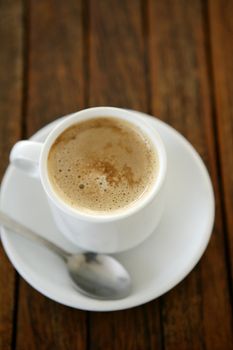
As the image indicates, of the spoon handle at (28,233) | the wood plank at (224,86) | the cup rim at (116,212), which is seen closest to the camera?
the cup rim at (116,212)

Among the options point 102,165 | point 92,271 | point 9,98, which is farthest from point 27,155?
point 9,98

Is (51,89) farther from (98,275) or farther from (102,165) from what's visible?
(98,275)

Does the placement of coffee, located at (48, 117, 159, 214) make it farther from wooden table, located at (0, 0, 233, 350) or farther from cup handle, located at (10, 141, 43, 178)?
wooden table, located at (0, 0, 233, 350)

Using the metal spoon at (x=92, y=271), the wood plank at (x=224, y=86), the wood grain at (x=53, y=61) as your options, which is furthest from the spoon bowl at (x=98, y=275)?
the wood grain at (x=53, y=61)

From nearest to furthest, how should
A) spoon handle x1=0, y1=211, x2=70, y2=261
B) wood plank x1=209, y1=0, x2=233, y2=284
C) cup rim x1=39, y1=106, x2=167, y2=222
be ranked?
cup rim x1=39, y1=106, x2=167, y2=222 → spoon handle x1=0, y1=211, x2=70, y2=261 → wood plank x1=209, y1=0, x2=233, y2=284

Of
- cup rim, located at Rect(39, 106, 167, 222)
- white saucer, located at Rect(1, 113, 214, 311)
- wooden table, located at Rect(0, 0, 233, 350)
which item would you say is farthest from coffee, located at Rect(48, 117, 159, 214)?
wooden table, located at Rect(0, 0, 233, 350)

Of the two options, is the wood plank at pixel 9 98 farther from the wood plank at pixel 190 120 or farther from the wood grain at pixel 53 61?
the wood plank at pixel 190 120

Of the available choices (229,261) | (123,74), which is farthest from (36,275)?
(123,74)

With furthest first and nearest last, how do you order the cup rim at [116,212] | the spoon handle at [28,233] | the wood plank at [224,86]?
the wood plank at [224,86]
the spoon handle at [28,233]
the cup rim at [116,212]
